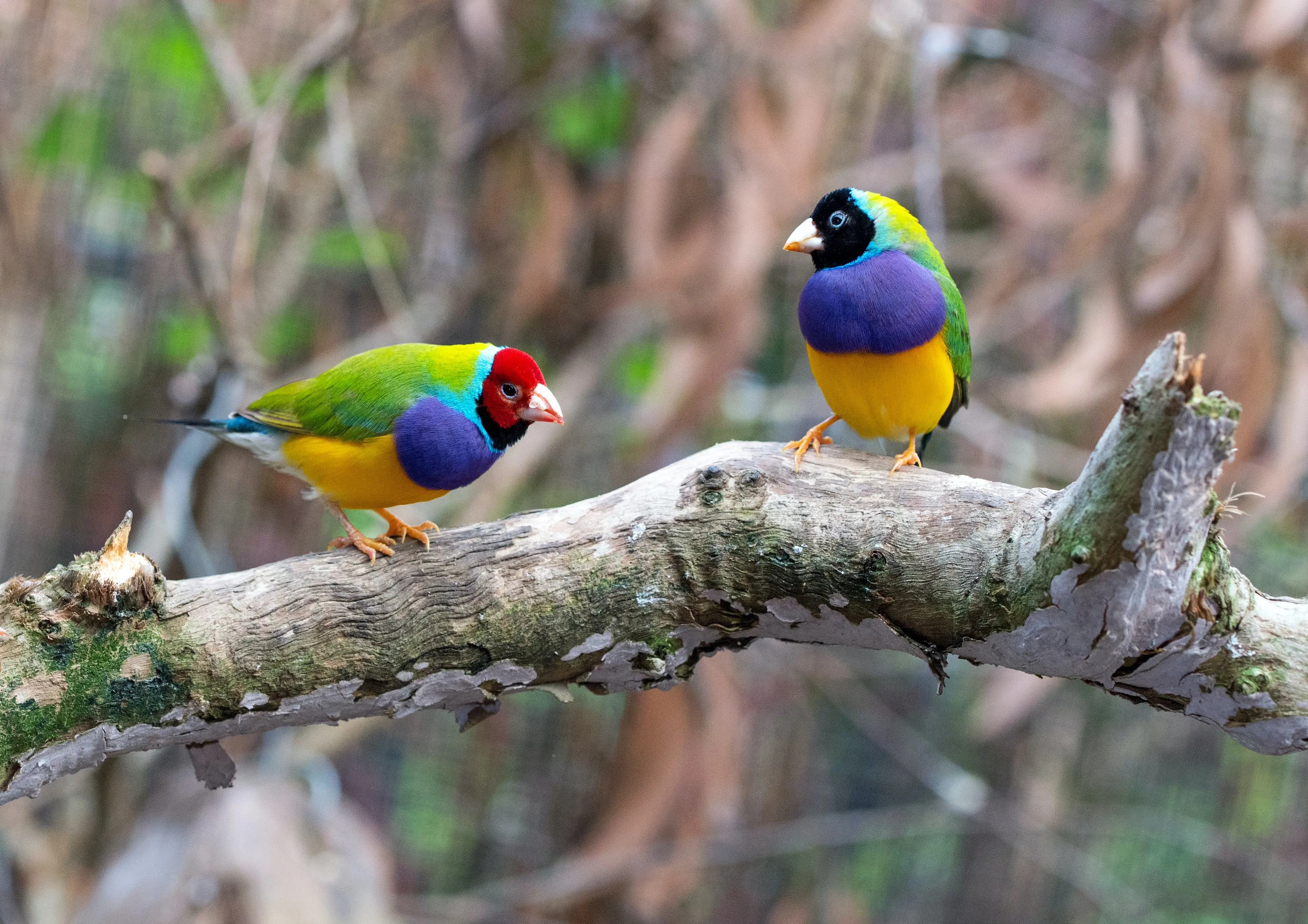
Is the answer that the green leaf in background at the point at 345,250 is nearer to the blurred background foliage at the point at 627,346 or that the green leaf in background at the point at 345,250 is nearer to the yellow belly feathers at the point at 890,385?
the blurred background foliage at the point at 627,346

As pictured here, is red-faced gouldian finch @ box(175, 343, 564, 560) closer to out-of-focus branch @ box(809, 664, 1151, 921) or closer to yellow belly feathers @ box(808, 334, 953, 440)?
yellow belly feathers @ box(808, 334, 953, 440)

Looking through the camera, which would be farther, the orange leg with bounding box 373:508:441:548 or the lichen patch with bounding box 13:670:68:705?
the orange leg with bounding box 373:508:441:548

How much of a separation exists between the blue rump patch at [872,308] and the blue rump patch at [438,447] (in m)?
0.81

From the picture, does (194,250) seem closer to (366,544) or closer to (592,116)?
(366,544)

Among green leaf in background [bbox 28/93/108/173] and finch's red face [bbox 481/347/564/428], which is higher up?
green leaf in background [bbox 28/93/108/173]

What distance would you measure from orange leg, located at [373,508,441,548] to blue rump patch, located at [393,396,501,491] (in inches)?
4.2

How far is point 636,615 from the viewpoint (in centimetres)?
217

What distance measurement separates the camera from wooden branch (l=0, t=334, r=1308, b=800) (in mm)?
1859

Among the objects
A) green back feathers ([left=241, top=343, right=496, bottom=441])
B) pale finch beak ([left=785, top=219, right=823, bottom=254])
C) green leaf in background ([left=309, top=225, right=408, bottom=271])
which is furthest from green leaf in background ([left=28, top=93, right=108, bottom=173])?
pale finch beak ([left=785, top=219, right=823, bottom=254])

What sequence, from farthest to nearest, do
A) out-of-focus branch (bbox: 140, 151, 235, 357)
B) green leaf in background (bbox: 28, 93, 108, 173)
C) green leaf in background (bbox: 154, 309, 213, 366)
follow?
green leaf in background (bbox: 28, 93, 108, 173) → green leaf in background (bbox: 154, 309, 213, 366) → out-of-focus branch (bbox: 140, 151, 235, 357)

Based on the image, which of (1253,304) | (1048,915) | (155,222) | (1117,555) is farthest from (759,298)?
(1048,915)

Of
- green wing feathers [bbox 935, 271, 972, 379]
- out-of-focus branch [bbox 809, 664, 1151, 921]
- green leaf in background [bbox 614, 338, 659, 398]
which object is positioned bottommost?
out-of-focus branch [bbox 809, 664, 1151, 921]

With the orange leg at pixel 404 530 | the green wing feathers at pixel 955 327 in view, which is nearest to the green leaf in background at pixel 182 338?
the orange leg at pixel 404 530

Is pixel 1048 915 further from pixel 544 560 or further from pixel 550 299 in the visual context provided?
pixel 544 560
